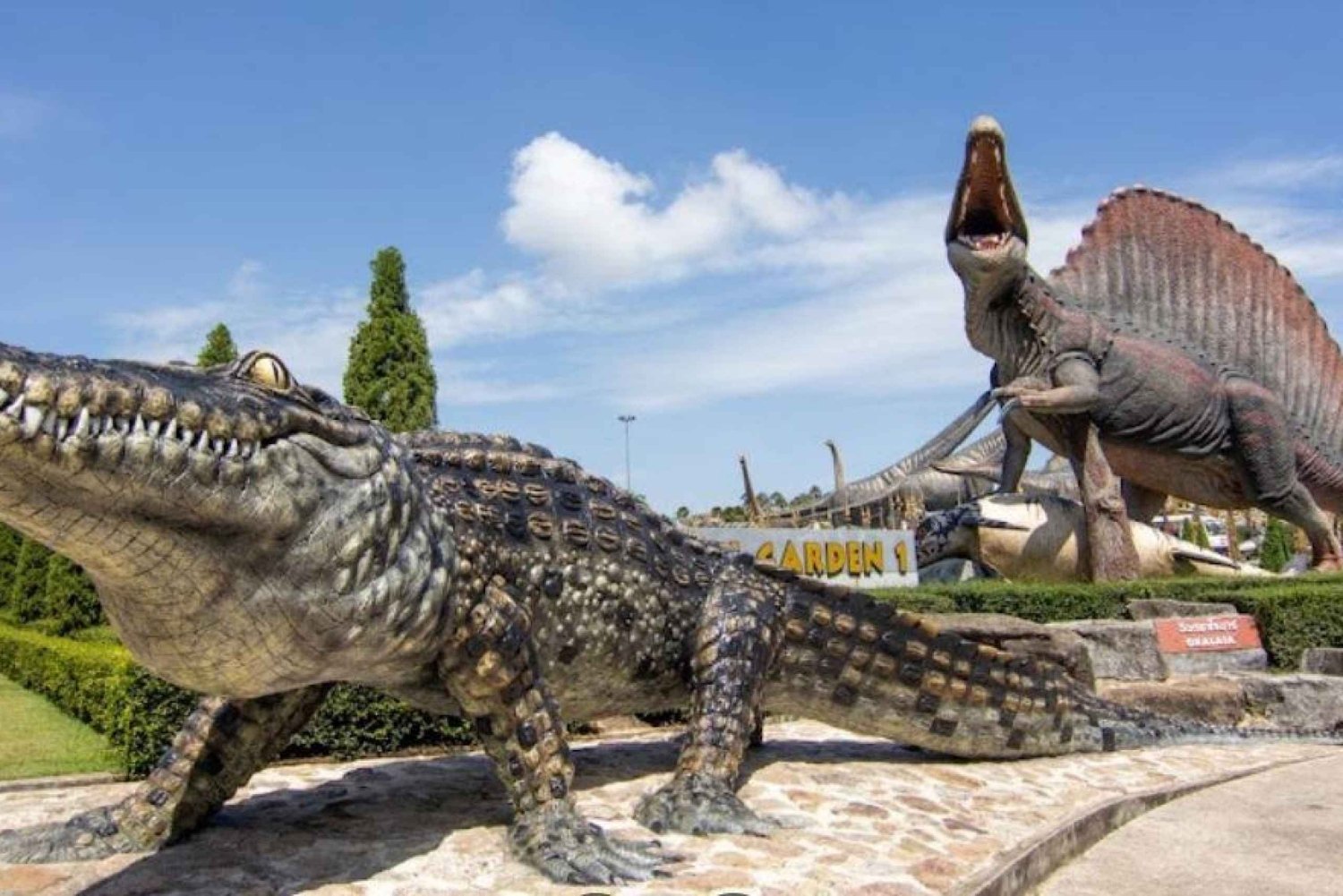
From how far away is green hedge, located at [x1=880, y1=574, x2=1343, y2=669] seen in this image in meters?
10.7

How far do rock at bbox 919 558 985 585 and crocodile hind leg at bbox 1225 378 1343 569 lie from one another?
347 centimetres

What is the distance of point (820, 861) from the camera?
159 inches

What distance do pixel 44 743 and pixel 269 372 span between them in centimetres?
612

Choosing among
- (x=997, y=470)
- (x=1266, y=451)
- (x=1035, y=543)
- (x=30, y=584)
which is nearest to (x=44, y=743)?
(x=30, y=584)

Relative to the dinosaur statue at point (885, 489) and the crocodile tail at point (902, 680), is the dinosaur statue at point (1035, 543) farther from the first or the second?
the dinosaur statue at point (885, 489)

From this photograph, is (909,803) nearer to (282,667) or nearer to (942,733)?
(942,733)

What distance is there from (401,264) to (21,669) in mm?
6433

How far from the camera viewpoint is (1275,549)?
2730cm

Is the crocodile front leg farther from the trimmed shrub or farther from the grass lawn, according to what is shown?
the trimmed shrub

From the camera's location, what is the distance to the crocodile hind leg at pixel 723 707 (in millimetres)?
4348

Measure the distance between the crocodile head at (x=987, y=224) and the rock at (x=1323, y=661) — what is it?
4.76 meters

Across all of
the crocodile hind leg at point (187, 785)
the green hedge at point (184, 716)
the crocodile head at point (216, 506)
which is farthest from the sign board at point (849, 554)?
the crocodile head at point (216, 506)

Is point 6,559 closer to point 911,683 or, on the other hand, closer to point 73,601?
point 73,601

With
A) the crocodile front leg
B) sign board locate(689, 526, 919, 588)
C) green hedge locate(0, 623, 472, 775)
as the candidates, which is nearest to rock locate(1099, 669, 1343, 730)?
green hedge locate(0, 623, 472, 775)
